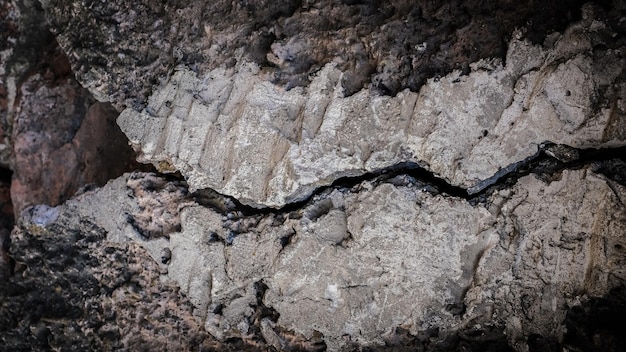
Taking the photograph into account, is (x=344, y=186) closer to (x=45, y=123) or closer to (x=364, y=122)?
(x=364, y=122)

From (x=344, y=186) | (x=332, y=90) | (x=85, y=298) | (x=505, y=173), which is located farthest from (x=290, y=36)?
(x=85, y=298)

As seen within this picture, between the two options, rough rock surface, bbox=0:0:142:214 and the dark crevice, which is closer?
the dark crevice

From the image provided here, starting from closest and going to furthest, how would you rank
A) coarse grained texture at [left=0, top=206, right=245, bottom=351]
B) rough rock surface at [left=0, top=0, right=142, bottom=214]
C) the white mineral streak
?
1. the white mineral streak
2. coarse grained texture at [left=0, top=206, right=245, bottom=351]
3. rough rock surface at [left=0, top=0, right=142, bottom=214]

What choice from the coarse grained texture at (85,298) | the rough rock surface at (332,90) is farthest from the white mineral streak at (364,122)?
the coarse grained texture at (85,298)

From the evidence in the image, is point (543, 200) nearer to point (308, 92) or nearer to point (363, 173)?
point (363, 173)

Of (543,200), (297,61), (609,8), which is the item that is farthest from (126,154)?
(609,8)

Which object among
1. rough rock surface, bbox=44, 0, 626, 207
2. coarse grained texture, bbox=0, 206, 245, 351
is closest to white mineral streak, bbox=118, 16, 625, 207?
rough rock surface, bbox=44, 0, 626, 207

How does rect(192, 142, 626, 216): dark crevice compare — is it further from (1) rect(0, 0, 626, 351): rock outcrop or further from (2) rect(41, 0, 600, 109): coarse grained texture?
(2) rect(41, 0, 600, 109): coarse grained texture
